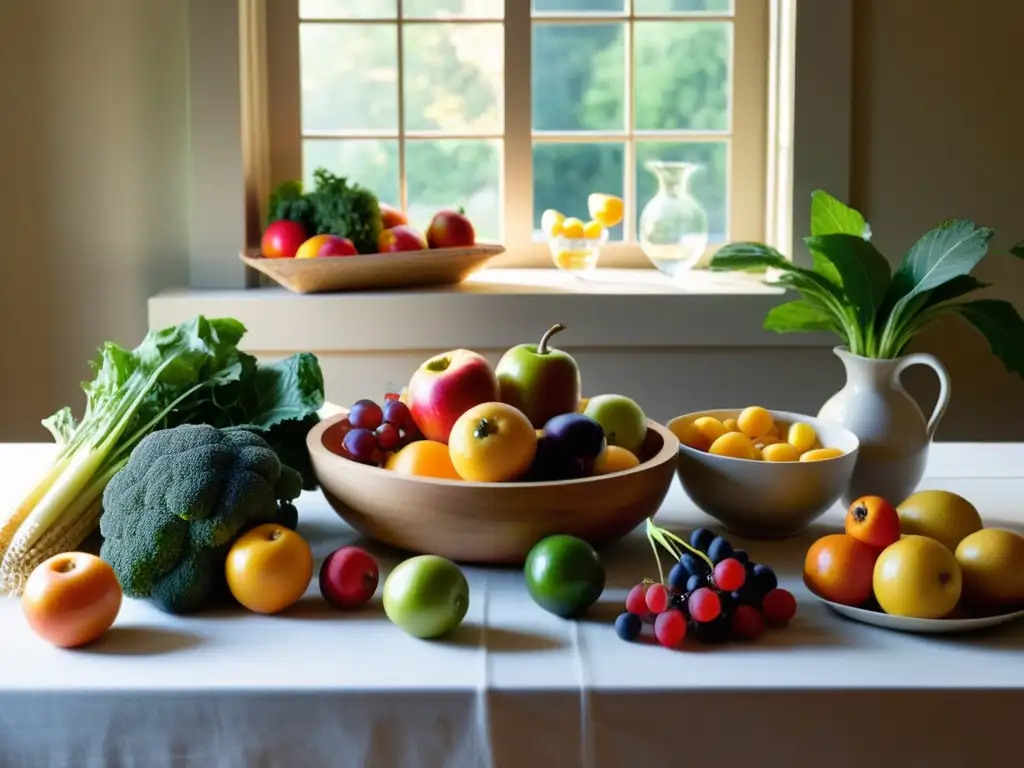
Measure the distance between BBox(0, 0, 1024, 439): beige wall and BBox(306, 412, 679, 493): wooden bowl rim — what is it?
132 centimetres

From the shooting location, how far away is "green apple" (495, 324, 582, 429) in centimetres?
131

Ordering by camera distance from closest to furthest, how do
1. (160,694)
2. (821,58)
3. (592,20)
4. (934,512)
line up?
(160,694), (934,512), (821,58), (592,20)

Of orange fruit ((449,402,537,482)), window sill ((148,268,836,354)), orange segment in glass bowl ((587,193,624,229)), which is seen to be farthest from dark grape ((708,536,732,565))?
orange segment in glass bowl ((587,193,624,229))

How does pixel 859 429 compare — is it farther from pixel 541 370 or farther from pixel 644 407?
pixel 644 407

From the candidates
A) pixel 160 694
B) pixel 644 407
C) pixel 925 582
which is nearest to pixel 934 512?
pixel 925 582

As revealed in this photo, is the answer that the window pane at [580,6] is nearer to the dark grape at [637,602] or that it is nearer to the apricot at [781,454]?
the apricot at [781,454]

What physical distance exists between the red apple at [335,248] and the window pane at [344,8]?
2.15ft

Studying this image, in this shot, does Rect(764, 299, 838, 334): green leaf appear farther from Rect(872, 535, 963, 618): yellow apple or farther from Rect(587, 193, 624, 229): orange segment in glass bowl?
Rect(587, 193, 624, 229): orange segment in glass bowl

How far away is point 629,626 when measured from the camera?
3.43ft

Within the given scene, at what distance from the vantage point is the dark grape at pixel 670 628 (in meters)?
1.03

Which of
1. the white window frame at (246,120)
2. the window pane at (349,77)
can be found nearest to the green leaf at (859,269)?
the white window frame at (246,120)

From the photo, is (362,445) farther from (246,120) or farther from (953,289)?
(246,120)

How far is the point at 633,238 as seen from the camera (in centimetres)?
302

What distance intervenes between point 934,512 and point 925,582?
174 millimetres
